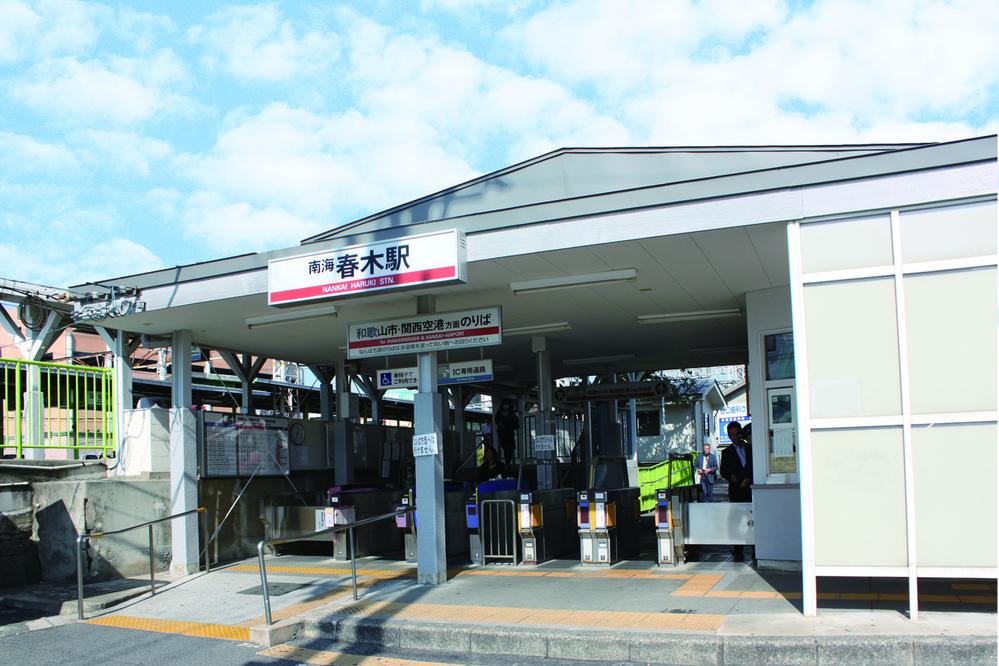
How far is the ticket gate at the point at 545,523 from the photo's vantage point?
11.9 metres

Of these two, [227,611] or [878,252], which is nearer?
[878,252]

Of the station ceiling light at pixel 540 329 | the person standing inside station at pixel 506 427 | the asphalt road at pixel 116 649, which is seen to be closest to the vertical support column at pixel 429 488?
the asphalt road at pixel 116 649

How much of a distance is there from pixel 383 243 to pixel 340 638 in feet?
14.0

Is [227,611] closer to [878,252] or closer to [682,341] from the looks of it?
[878,252]

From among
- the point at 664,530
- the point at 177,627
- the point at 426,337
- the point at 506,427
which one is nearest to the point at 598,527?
the point at 664,530

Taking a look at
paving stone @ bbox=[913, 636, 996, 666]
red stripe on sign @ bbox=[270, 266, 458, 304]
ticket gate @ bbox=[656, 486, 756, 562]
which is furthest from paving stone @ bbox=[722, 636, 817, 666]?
red stripe on sign @ bbox=[270, 266, 458, 304]

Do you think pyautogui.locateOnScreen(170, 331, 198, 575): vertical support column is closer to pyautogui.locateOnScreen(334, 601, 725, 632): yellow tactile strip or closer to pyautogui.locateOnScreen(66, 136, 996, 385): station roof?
pyautogui.locateOnScreen(66, 136, 996, 385): station roof

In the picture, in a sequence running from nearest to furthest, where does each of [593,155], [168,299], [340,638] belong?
[340,638], [168,299], [593,155]

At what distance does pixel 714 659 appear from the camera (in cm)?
690

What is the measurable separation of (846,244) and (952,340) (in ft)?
4.00

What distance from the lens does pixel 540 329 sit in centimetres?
1445

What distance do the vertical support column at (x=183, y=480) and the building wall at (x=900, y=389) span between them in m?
9.05

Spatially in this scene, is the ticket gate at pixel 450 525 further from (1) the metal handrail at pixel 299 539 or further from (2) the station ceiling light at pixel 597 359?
(2) the station ceiling light at pixel 597 359

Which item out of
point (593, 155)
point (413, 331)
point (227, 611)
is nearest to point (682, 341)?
point (593, 155)
